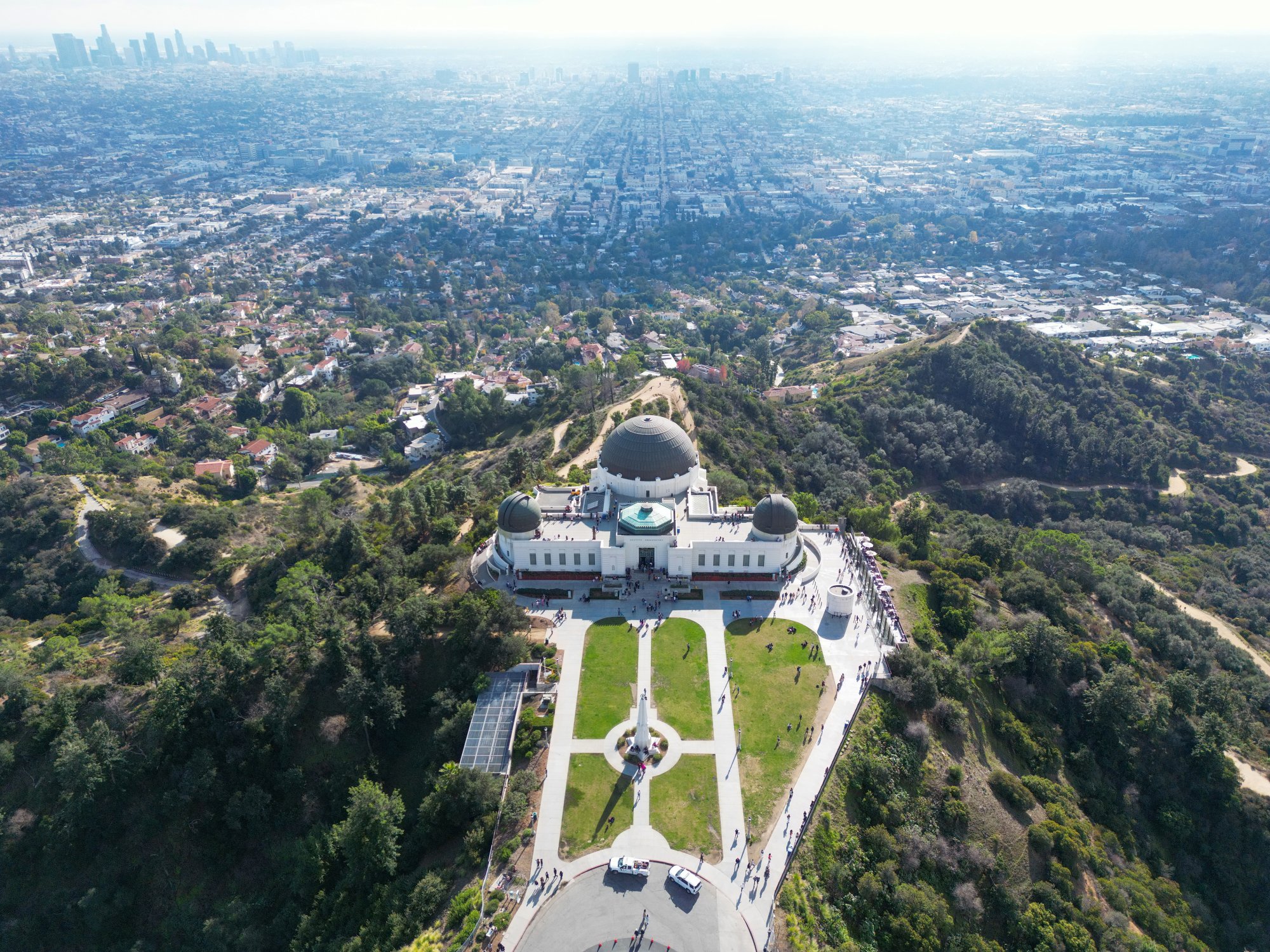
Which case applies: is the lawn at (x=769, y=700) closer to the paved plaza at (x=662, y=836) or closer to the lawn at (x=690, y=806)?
the paved plaza at (x=662, y=836)

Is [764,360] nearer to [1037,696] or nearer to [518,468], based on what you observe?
[518,468]

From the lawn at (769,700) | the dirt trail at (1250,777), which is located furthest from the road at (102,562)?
the dirt trail at (1250,777)

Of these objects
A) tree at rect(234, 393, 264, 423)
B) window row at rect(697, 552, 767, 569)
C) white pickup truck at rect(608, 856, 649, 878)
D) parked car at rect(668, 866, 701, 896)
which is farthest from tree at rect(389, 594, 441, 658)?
tree at rect(234, 393, 264, 423)

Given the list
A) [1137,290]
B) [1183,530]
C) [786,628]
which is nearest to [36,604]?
[786,628]

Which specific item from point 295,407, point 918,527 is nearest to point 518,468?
point 918,527

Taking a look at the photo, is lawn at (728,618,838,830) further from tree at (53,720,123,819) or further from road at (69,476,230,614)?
road at (69,476,230,614)

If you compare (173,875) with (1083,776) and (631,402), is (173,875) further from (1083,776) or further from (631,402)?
(631,402)
